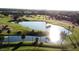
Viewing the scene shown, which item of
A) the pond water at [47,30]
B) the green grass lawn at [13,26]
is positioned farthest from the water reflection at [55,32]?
the green grass lawn at [13,26]

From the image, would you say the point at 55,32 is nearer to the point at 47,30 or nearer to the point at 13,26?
the point at 47,30

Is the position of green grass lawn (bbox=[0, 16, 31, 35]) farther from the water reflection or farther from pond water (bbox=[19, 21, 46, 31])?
the water reflection

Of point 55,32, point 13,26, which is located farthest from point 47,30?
point 13,26

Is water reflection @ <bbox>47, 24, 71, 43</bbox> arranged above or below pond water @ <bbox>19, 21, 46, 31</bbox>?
below

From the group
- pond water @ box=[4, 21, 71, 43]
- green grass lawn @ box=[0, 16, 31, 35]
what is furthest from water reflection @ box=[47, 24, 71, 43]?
green grass lawn @ box=[0, 16, 31, 35]

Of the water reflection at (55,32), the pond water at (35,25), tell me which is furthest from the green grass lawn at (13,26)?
the water reflection at (55,32)

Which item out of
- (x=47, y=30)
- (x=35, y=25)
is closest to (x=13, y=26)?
(x=35, y=25)

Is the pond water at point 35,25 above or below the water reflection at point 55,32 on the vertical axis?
above

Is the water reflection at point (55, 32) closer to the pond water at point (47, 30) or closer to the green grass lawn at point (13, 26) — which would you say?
the pond water at point (47, 30)

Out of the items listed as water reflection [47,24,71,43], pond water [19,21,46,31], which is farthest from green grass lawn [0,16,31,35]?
water reflection [47,24,71,43]
